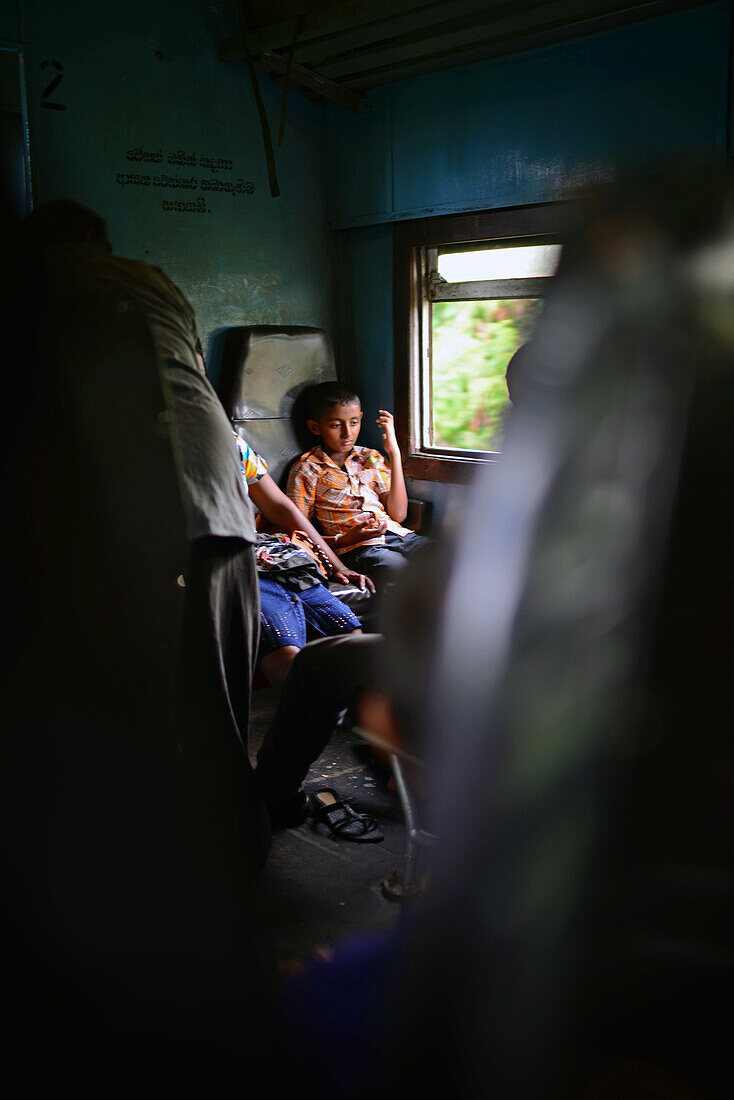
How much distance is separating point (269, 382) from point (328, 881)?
258 centimetres

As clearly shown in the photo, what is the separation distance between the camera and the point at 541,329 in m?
1.20

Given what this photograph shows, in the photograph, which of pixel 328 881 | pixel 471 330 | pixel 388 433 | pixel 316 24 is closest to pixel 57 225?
pixel 328 881

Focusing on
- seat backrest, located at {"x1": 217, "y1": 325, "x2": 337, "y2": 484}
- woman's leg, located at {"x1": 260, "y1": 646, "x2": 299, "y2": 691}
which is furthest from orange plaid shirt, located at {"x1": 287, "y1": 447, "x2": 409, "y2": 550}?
woman's leg, located at {"x1": 260, "y1": 646, "x2": 299, "y2": 691}

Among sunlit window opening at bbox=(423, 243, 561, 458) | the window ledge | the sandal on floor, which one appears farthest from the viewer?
the window ledge

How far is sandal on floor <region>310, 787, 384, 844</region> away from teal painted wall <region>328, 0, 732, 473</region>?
7.50 ft

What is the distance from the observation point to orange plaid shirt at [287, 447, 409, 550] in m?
4.15

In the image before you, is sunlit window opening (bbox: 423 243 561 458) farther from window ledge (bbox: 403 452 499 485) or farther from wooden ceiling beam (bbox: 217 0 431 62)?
wooden ceiling beam (bbox: 217 0 431 62)

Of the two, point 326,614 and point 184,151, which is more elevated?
point 184,151

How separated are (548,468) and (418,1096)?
1333 millimetres

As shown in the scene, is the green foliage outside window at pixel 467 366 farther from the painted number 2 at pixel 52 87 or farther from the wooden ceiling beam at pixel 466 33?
the painted number 2 at pixel 52 87

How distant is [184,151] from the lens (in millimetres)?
4195

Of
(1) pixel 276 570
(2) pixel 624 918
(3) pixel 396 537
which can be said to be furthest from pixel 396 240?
(2) pixel 624 918

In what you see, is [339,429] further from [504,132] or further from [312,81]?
[312,81]

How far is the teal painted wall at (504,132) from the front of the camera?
3.37 metres
